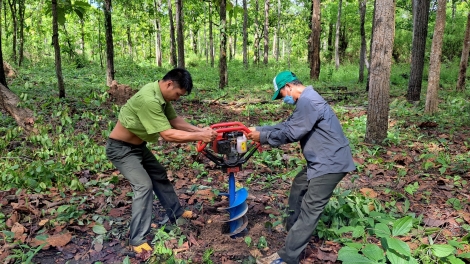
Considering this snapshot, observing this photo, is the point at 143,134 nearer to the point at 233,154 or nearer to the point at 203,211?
the point at 233,154

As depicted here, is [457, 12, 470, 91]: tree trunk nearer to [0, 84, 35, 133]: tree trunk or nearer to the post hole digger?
the post hole digger

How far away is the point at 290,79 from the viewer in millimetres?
3256

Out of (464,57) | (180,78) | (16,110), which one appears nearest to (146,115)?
(180,78)

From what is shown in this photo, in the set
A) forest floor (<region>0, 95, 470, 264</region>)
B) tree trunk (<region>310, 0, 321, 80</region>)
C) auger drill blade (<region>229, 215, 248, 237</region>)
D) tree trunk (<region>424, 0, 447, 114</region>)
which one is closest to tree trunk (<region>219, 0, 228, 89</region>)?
tree trunk (<region>310, 0, 321, 80</region>)

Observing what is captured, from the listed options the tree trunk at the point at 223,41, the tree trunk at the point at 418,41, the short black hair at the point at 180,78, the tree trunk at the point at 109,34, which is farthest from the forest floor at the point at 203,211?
the tree trunk at the point at 223,41

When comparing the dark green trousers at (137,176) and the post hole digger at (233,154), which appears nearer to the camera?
the post hole digger at (233,154)

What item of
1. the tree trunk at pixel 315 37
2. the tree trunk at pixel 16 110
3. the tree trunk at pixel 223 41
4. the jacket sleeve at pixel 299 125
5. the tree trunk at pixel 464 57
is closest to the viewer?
the jacket sleeve at pixel 299 125

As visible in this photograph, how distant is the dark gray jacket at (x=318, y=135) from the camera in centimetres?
308

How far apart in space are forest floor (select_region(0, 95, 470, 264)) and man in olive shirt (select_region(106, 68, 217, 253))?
39 centimetres

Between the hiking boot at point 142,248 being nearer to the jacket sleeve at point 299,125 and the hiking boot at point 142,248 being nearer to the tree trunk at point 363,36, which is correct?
the jacket sleeve at point 299,125

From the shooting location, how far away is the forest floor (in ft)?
11.6

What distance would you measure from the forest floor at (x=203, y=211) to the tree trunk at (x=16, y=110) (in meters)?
2.20

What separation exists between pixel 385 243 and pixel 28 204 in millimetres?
4071

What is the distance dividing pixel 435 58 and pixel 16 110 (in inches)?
370
